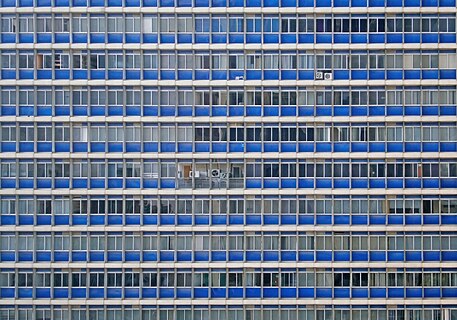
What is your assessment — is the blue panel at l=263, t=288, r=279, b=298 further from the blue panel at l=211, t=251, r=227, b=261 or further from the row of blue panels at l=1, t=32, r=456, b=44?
the row of blue panels at l=1, t=32, r=456, b=44

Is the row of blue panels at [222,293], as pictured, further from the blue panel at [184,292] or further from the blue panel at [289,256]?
the blue panel at [289,256]

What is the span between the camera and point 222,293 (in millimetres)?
35844

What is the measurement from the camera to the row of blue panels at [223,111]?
3547 centimetres

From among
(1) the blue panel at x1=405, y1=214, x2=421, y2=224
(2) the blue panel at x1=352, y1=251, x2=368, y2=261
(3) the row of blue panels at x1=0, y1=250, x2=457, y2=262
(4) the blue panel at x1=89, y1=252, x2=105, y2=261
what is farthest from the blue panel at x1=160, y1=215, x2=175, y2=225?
(1) the blue panel at x1=405, y1=214, x2=421, y2=224

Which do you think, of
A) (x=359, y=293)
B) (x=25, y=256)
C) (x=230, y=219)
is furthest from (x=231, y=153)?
(x=25, y=256)

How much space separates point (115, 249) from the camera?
1406 inches

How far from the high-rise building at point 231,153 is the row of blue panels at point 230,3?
59 millimetres

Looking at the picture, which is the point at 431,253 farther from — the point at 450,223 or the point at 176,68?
the point at 176,68

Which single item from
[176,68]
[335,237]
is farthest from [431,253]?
[176,68]

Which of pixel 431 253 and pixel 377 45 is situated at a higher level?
pixel 377 45

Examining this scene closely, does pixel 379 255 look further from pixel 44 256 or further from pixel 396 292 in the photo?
pixel 44 256

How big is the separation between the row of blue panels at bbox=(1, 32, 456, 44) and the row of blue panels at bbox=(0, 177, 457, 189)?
579cm

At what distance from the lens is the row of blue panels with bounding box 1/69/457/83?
35.4 meters

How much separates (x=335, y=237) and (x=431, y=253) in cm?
410
